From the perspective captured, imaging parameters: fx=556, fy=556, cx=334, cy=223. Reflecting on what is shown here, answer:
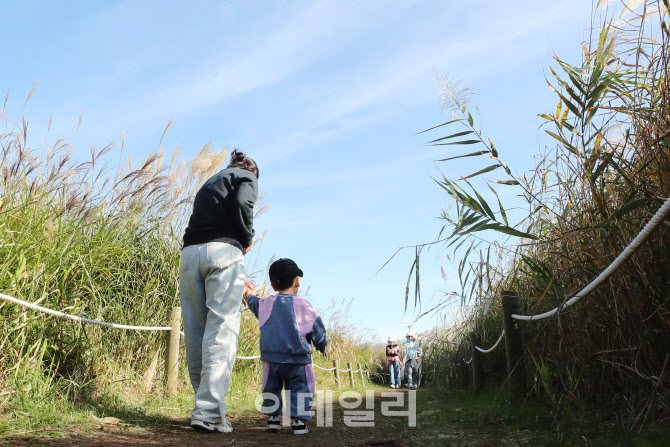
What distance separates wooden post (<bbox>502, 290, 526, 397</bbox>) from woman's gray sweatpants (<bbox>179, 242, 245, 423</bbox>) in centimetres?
180

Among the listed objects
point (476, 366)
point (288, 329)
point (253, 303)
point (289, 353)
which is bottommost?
point (476, 366)

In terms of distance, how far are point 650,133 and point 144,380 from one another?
3866 mm

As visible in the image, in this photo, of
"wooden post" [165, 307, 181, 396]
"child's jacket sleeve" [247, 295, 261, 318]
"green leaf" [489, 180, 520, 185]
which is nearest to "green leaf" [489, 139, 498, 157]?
"green leaf" [489, 180, 520, 185]

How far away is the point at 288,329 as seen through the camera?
11.8ft

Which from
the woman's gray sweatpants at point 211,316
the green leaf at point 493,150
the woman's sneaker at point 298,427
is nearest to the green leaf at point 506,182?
the green leaf at point 493,150

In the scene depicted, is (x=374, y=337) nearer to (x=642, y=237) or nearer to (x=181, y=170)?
(x=181, y=170)

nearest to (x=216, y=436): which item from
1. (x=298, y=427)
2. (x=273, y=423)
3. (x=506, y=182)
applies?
(x=273, y=423)

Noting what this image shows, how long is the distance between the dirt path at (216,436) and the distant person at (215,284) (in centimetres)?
18

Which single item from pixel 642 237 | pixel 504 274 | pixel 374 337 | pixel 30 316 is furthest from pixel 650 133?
pixel 374 337

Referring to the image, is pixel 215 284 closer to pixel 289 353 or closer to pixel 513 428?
pixel 289 353

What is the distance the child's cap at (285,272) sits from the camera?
381 cm

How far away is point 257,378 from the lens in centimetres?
600

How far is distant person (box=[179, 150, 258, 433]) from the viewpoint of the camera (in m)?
3.35

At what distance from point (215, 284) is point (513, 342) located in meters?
2.06
